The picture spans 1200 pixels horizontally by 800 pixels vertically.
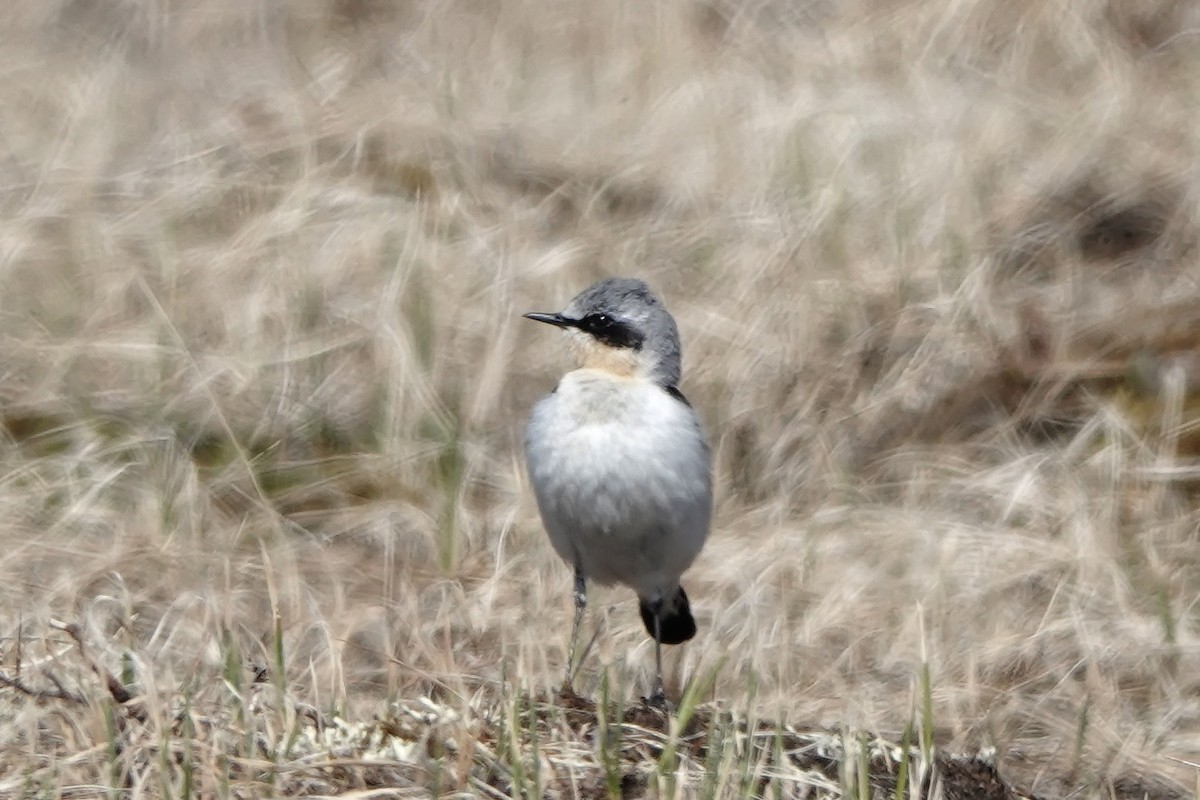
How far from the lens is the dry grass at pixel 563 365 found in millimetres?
5934

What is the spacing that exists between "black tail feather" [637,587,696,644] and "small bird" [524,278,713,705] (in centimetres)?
13

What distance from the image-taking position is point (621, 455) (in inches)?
229

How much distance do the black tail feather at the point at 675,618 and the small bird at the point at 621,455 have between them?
129mm

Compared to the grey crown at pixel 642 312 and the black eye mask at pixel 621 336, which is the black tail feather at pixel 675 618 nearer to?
the grey crown at pixel 642 312

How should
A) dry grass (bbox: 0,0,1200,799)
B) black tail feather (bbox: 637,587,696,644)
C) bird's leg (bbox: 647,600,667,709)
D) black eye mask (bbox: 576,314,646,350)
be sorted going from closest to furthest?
bird's leg (bbox: 647,600,667,709)
dry grass (bbox: 0,0,1200,799)
black eye mask (bbox: 576,314,646,350)
black tail feather (bbox: 637,587,696,644)

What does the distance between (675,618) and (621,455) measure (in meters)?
1.04

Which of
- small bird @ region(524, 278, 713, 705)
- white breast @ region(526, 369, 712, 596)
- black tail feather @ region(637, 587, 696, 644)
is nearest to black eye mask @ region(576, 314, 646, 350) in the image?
small bird @ region(524, 278, 713, 705)

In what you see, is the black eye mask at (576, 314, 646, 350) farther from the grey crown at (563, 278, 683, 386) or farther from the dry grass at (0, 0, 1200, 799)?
the dry grass at (0, 0, 1200, 799)

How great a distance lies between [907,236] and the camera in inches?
352

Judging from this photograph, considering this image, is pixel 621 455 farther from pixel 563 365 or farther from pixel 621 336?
pixel 563 365

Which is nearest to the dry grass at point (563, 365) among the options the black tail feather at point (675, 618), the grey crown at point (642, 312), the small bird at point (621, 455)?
the black tail feather at point (675, 618)

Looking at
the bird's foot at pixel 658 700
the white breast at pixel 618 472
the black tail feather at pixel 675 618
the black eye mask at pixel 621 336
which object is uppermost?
the black eye mask at pixel 621 336

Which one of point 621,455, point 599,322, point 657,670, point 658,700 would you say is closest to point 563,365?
point 599,322

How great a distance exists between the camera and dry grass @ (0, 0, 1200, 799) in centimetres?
593
